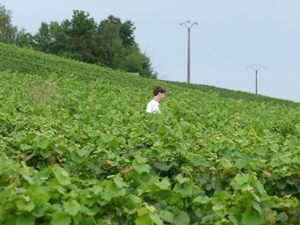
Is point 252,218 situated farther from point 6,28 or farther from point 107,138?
point 6,28

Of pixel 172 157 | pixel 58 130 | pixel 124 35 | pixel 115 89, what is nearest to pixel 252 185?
pixel 172 157

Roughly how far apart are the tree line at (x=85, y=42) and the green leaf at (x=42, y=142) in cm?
6085

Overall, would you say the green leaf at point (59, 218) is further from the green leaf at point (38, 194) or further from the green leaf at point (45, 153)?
the green leaf at point (45, 153)

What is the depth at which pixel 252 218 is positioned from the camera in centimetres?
390

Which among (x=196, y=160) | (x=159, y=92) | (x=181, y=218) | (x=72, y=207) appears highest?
(x=159, y=92)

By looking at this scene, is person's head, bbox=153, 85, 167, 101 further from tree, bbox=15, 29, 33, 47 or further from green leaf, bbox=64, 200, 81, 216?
tree, bbox=15, 29, 33, 47

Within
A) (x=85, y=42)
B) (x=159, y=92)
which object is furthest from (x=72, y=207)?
(x=85, y=42)

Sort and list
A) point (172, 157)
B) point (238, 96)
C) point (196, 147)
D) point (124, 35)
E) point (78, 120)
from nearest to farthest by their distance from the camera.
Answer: point (172, 157) < point (196, 147) < point (78, 120) < point (238, 96) < point (124, 35)

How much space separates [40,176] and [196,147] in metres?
2.69

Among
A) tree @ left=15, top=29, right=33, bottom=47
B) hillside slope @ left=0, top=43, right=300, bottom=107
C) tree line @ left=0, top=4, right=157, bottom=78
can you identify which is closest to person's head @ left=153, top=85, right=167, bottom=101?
hillside slope @ left=0, top=43, right=300, bottom=107

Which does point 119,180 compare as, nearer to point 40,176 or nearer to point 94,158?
point 40,176

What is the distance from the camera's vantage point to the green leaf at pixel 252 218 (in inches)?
153

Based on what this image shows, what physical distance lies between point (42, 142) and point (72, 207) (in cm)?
218

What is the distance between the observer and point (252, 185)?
4.18 metres
